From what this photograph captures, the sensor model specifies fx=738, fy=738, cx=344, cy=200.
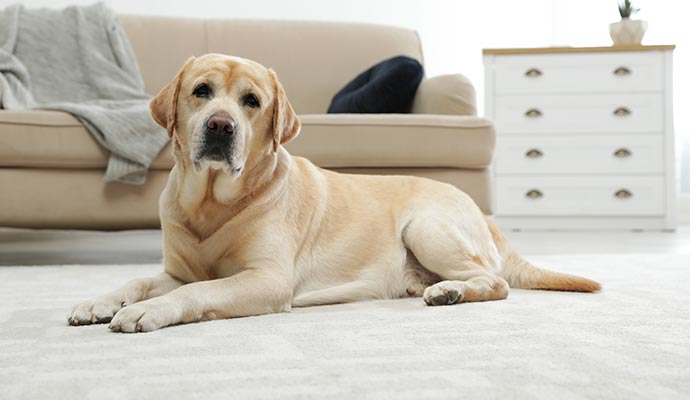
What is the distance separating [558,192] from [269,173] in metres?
3.33

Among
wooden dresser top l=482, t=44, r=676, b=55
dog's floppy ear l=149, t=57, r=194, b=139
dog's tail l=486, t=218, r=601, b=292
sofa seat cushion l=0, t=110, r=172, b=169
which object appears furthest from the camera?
wooden dresser top l=482, t=44, r=676, b=55

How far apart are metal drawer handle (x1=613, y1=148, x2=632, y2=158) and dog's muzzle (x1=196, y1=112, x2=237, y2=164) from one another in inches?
144

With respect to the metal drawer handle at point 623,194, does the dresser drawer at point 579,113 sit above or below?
above

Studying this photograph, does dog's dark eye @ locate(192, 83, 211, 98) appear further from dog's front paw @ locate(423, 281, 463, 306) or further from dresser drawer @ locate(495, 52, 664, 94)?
dresser drawer @ locate(495, 52, 664, 94)

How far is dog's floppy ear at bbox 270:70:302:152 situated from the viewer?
172 centimetres

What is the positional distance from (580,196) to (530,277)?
292 centimetres

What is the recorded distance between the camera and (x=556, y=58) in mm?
4684

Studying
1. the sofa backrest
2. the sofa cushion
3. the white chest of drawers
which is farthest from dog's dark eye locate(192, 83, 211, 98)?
the white chest of drawers

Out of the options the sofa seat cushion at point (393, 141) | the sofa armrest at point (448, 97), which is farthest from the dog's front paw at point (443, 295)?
the sofa armrest at point (448, 97)

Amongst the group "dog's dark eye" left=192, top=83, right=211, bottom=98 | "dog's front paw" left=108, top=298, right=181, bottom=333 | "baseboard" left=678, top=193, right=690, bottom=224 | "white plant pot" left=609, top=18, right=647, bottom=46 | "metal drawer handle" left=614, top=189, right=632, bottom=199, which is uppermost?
"white plant pot" left=609, top=18, right=647, bottom=46

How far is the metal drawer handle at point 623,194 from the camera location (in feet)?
15.3

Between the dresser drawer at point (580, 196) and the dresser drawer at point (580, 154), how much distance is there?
0.05 metres

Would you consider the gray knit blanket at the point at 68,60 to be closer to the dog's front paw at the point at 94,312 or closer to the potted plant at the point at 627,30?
the dog's front paw at the point at 94,312

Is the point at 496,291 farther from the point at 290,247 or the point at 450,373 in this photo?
the point at 450,373
